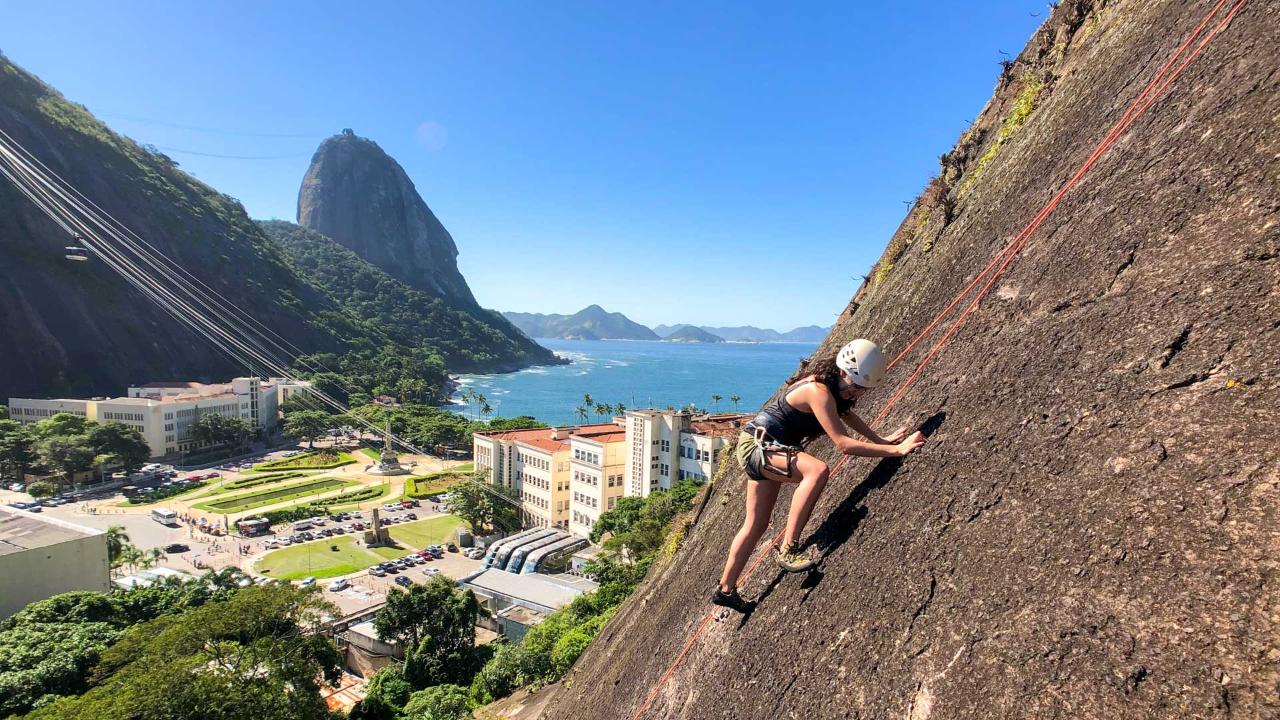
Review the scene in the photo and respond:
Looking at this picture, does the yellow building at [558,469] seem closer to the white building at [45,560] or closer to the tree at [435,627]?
the tree at [435,627]

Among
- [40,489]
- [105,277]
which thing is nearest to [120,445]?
[40,489]

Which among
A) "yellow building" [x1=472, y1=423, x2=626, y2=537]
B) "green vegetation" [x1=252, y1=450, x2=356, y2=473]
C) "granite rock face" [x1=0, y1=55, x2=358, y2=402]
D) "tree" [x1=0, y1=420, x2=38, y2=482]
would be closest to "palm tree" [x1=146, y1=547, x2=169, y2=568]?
"yellow building" [x1=472, y1=423, x2=626, y2=537]

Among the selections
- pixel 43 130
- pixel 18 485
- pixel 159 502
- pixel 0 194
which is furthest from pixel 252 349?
pixel 159 502

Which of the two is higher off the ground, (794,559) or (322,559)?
(794,559)

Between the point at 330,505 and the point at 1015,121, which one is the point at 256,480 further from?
the point at 1015,121

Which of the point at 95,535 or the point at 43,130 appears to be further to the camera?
the point at 43,130

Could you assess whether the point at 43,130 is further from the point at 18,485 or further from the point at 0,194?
the point at 18,485

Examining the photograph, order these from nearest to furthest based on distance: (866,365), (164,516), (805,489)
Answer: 1. (866,365)
2. (805,489)
3. (164,516)
